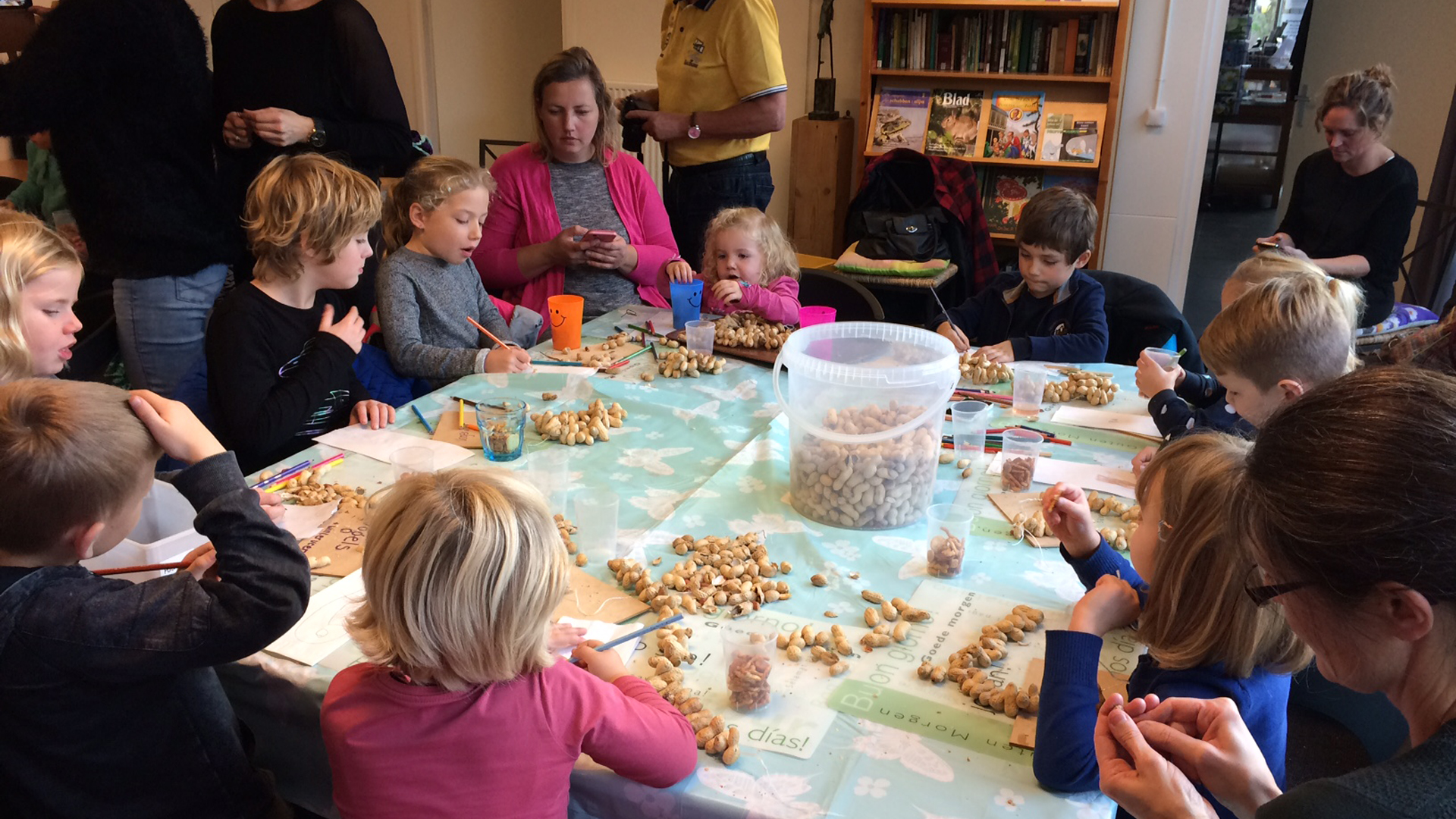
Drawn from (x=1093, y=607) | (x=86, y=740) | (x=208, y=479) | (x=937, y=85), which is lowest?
(x=86, y=740)

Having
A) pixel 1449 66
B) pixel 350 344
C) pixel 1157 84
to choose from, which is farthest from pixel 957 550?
pixel 1449 66

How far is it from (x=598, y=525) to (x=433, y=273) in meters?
1.37

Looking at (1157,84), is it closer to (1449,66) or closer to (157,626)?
(1449,66)

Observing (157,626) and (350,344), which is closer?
(157,626)

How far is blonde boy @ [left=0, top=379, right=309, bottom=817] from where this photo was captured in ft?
3.64

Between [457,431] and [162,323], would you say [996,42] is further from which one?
[162,323]

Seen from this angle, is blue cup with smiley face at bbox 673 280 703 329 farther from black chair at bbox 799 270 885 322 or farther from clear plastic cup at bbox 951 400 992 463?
clear plastic cup at bbox 951 400 992 463

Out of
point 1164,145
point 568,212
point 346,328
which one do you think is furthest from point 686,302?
point 1164,145

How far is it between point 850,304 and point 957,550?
1831mm

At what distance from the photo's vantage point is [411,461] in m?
1.71

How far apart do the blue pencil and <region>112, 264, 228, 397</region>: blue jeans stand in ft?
3.04

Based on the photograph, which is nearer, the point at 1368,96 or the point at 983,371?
the point at 983,371

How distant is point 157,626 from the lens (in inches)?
44.5

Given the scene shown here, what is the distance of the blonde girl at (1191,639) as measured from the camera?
1.09 m
